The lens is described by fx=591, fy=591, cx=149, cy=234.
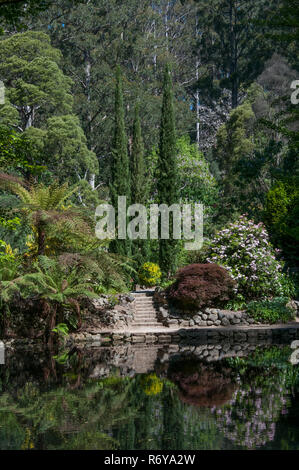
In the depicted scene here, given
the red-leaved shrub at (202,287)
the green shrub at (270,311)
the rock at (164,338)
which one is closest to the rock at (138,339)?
the rock at (164,338)

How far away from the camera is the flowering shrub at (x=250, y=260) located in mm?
15617

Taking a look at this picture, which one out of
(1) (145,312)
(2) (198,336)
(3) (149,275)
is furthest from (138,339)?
(3) (149,275)

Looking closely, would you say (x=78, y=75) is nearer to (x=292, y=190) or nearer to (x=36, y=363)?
(x=292, y=190)

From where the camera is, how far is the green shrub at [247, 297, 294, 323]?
14.9 m

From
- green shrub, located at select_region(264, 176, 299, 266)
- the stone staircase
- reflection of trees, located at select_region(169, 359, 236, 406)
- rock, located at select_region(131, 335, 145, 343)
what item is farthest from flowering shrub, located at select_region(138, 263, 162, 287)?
reflection of trees, located at select_region(169, 359, 236, 406)

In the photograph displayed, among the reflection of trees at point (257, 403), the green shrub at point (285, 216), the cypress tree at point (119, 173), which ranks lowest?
the reflection of trees at point (257, 403)

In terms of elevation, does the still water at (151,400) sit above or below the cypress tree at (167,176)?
below

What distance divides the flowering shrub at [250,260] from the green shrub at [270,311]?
0.54 meters

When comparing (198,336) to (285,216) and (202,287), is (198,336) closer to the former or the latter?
(202,287)

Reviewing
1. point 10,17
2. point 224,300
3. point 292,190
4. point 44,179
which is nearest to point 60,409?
point 10,17

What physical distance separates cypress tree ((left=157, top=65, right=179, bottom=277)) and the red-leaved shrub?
14.1 ft

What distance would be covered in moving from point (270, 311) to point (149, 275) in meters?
5.63

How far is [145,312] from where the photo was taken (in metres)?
15.8

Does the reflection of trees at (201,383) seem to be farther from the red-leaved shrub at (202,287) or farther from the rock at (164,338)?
the red-leaved shrub at (202,287)
